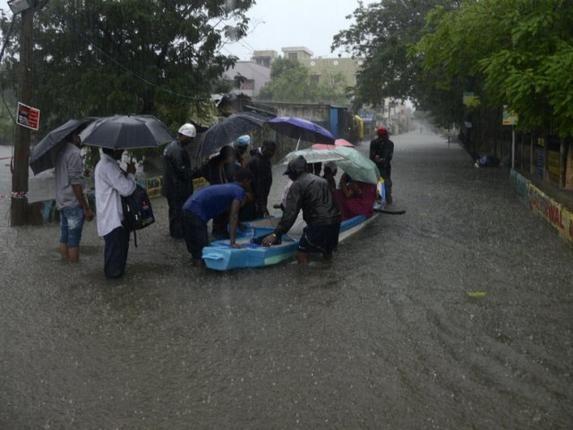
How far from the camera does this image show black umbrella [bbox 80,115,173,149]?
23.7 ft

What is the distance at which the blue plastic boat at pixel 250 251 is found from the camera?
7.61 meters

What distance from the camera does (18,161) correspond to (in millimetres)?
10852

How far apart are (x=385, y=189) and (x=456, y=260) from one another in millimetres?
5078

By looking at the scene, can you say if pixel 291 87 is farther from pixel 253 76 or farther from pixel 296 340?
pixel 296 340

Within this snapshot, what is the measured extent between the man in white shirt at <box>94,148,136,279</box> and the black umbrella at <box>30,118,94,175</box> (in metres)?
0.81

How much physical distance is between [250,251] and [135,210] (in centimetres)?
147

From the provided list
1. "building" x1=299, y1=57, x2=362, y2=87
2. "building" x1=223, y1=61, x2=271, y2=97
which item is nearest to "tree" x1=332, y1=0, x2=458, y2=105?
"building" x1=223, y1=61, x2=271, y2=97

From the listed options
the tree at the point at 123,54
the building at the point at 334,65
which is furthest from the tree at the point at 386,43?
the building at the point at 334,65

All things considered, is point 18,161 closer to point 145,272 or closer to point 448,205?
point 145,272

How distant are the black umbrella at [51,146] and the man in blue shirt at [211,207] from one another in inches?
68.3

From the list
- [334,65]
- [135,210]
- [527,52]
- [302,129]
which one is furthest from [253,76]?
[135,210]

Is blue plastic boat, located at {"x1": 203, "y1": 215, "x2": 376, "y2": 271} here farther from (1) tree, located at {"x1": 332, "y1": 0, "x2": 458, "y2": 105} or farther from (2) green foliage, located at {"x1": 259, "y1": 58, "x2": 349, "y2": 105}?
(2) green foliage, located at {"x1": 259, "y1": 58, "x2": 349, "y2": 105}

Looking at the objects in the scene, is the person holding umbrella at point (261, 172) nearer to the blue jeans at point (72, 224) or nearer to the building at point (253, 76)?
the blue jeans at point (72, 224)

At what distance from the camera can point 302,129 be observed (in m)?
10.2
